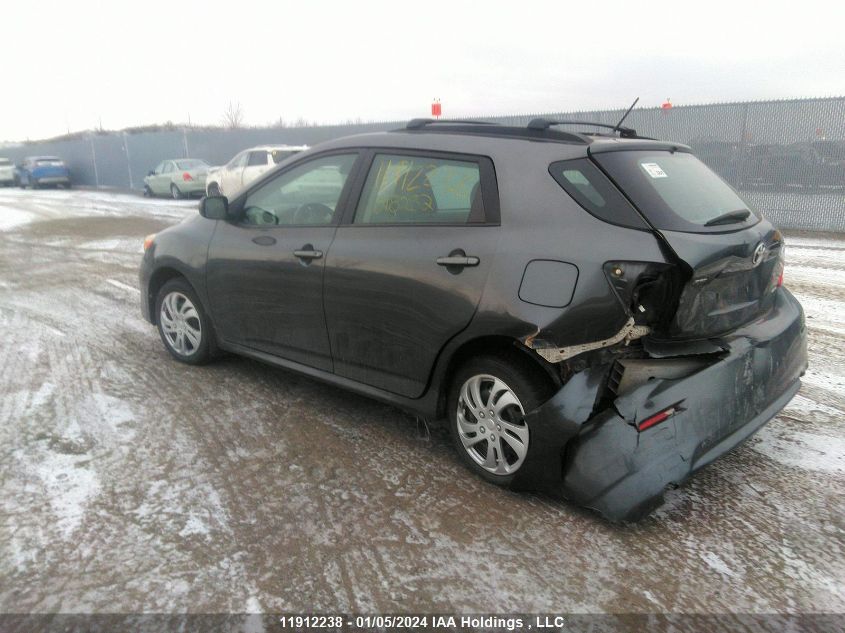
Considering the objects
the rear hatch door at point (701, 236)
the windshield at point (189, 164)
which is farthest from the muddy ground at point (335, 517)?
the windshield at point (189, 164)

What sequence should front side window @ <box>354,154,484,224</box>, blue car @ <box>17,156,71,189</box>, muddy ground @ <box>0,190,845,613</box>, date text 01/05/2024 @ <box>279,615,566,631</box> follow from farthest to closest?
blue car @ <box>17,156,71,189</box> < front side window @ <box>354,154,484,224</box> < muddy ground @ <box>0,190,845,613</box> < date text 01/05/2024 @ <box>279,615,566,631</box>

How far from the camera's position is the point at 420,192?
11.6ft

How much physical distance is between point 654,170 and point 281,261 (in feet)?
7.36

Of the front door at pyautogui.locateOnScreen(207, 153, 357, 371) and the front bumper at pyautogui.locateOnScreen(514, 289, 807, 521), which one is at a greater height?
the front door at pyautogui.locateOnScreen(207, 153, 357, 371)

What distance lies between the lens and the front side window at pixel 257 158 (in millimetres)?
18250

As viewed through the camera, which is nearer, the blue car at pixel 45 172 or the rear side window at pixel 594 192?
the rear side window at pixel 594 192

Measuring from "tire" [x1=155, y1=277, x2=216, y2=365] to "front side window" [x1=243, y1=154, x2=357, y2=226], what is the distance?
85 cm

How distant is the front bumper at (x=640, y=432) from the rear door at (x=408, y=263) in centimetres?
68

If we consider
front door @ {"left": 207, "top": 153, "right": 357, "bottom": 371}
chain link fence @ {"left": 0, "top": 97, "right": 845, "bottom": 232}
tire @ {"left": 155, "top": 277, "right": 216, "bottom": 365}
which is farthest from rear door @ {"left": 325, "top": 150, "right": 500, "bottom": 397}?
chain link fence @ {"left": 0, "top": 97, "right": 845, "bottom": 232}

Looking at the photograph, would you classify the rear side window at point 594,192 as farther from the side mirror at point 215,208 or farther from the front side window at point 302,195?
the side mirror at point 215,208

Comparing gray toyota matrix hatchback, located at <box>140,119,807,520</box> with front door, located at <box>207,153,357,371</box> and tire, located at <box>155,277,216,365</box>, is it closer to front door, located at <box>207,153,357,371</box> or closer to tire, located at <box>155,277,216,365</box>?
front door, located at <box>207,153,357,371</box>

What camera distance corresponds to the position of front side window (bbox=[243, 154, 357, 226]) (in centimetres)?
394

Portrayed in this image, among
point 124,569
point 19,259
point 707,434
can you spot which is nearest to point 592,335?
point 707,434

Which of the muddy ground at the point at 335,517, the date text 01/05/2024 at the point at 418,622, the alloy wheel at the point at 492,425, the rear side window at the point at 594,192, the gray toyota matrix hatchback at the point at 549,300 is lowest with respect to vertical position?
the date text 01/05/2024 at the point at 418,622
